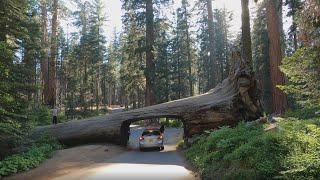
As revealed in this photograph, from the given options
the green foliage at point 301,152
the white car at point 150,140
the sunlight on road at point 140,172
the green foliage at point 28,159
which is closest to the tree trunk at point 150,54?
the white car at point 150,140

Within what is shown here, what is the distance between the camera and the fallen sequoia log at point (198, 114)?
22.8m

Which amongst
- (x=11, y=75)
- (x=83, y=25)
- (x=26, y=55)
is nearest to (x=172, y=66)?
(x=83, y=25)

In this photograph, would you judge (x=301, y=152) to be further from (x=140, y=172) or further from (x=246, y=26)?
(x=246, y=26)

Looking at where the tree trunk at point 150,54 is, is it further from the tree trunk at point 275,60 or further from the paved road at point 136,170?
the paved road at point 136,170

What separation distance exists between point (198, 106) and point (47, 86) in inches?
752

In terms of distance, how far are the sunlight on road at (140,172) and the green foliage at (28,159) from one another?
115 inches

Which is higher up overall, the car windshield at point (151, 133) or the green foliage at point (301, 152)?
the green foliage at point (301, 152)

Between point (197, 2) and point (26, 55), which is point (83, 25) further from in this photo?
point (26, 55)

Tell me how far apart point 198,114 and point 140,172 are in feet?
28.9

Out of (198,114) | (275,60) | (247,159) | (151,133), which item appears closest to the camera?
(247,159)

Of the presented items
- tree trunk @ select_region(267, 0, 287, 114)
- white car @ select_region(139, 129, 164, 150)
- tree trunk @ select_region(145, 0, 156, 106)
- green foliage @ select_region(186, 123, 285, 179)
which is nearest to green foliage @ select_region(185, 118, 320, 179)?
green foliage @ select_region(186, 123, 285, 179)

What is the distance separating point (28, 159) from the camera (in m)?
17.6

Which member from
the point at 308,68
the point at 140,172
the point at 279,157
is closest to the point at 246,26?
the point at 308,68

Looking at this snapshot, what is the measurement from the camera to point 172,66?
60188mm
